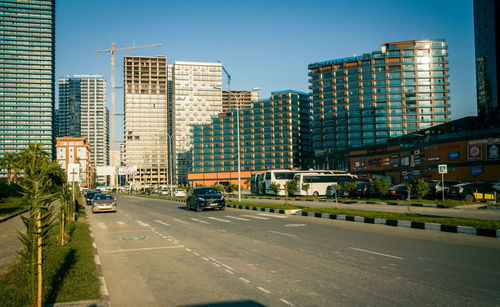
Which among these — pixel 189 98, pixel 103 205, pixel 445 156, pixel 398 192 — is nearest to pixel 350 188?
pixel 398 192

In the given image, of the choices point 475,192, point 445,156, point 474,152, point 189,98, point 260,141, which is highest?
point 189,98

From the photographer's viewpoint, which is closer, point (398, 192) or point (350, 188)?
point (398, 192)

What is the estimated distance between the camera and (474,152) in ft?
131

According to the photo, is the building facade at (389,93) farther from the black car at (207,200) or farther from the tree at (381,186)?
the black car at (207,200)

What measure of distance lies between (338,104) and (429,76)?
25.9m

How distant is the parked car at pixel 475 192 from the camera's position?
1152 inches

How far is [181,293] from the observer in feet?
23.3

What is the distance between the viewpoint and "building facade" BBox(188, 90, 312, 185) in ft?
463

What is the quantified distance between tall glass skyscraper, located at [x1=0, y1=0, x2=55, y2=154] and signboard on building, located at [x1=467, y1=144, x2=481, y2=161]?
6817 inches

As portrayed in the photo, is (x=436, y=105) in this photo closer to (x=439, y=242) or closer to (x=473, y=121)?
(x=473, y=121)

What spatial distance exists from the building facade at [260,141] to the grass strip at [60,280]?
12518 centimetres

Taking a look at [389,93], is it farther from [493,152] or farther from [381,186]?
[381,186]

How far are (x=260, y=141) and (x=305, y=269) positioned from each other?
136096mm

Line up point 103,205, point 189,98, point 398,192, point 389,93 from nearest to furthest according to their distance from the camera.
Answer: point 103,205, point 398,192, point 389,93, point 189,98
